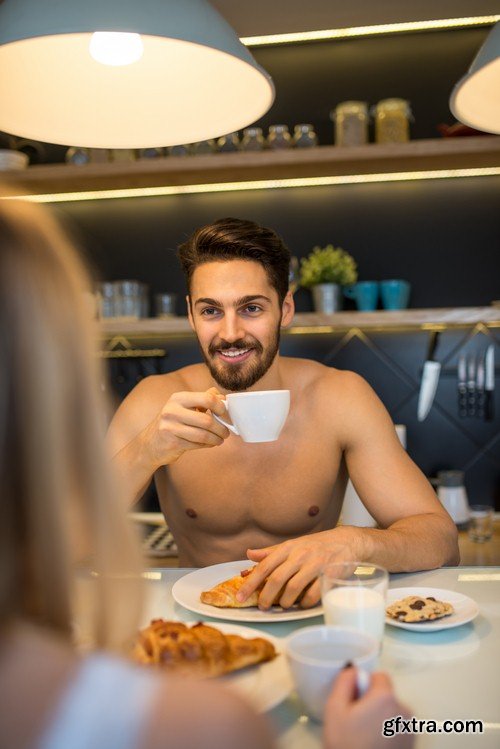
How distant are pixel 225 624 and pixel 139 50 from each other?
2.93 ft

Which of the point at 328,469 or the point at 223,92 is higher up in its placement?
the point at 223,92

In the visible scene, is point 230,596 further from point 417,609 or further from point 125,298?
point 125,298

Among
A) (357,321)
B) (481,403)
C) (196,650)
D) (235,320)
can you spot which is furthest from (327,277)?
(196,650)

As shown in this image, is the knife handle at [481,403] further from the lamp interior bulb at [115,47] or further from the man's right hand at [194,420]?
the lamp interior bulb at [115,47]

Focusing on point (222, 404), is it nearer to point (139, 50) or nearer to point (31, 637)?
point (139, 50)

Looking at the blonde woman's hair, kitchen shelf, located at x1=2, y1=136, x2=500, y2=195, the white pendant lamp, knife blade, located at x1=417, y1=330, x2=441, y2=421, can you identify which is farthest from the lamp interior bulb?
knife blade, located at x1=417, y1=330, x2=441, y2=421

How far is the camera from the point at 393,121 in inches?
108

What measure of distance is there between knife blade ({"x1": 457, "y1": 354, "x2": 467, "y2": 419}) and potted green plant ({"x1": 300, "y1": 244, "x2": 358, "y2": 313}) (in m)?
0.55

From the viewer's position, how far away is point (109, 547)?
579 millimetres

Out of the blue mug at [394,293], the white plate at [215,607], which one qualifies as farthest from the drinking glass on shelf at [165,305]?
the white plate at [215,607]

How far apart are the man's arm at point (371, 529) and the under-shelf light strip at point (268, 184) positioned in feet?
4.30

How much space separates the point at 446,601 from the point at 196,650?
456 mm

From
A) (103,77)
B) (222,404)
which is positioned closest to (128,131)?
(103,77)

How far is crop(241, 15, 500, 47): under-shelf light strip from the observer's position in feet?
9.48
